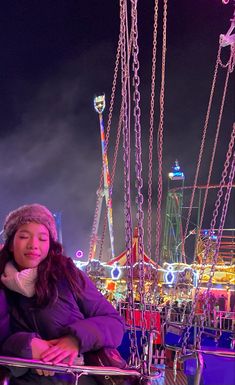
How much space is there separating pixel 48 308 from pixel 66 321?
9 centimetres

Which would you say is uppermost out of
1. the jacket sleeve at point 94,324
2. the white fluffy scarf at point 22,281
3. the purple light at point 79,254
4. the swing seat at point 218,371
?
the purple light at point 79,254

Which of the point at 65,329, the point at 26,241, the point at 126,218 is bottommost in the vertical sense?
the point at 65,329

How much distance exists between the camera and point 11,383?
178 centimetres

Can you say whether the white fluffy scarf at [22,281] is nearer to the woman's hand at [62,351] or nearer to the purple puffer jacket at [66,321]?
the purple puffer jacket at [66,321]

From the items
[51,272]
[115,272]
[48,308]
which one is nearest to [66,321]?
[48,308]

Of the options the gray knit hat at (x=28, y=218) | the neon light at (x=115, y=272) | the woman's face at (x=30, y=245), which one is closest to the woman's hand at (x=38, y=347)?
the woman's face at (x=30, y=245)

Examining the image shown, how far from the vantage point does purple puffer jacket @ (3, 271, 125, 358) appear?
1.72m

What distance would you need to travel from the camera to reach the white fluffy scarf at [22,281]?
181 cm

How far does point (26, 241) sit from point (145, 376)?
761 mm

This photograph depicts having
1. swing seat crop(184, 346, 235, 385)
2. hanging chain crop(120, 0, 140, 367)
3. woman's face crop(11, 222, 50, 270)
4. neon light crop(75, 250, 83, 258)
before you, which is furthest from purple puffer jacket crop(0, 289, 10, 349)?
neon light crop(75, 250, 83, 258)

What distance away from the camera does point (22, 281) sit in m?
1.82

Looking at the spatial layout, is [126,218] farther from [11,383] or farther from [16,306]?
[11,383]

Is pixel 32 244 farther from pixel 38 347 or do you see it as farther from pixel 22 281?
pixel 38 347

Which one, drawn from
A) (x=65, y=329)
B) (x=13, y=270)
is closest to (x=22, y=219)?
(x=13, y=270)
